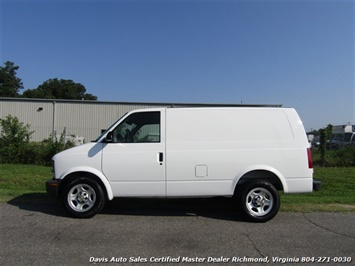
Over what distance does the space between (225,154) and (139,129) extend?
5.77ft

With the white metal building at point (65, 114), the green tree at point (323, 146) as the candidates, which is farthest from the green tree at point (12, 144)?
the white metal building at point (65, 114)

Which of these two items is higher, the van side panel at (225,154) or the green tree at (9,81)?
the green tree at (9,81)

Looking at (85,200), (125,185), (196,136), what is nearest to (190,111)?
(196,136)

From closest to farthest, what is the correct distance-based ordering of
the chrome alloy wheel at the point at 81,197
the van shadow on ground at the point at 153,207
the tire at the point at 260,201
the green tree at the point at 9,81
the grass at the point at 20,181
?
the tire at the point at 260,201
the chrome alloy wheel at the point at 81,197
the van shadow on ground at the point at 153,207
the grass at the point at 20,181
the green tree at the point at 9,81

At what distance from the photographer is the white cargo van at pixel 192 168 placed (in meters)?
5.69

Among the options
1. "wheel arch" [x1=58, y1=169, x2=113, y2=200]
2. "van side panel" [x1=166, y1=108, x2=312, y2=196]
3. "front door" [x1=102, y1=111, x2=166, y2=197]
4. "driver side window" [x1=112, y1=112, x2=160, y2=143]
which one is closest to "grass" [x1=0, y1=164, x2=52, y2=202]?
"wheel arch" [x1=58, y1=169, x2=113, y2=200]

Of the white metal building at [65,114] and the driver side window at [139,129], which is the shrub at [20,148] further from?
the white metal building at [65,114]

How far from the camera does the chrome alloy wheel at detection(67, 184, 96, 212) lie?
5736 millimetres

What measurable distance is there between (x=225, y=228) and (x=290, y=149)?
195cm

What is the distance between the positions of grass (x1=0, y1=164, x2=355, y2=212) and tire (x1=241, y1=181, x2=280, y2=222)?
103cm

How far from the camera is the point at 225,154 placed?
571 cm

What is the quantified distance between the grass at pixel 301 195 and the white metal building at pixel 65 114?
76.8ft

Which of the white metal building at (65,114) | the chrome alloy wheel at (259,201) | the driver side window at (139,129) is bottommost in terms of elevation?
the chrome alloy wheel at (259,201)

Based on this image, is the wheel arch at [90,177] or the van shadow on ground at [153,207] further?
the van shadow on ground at [153,207]
